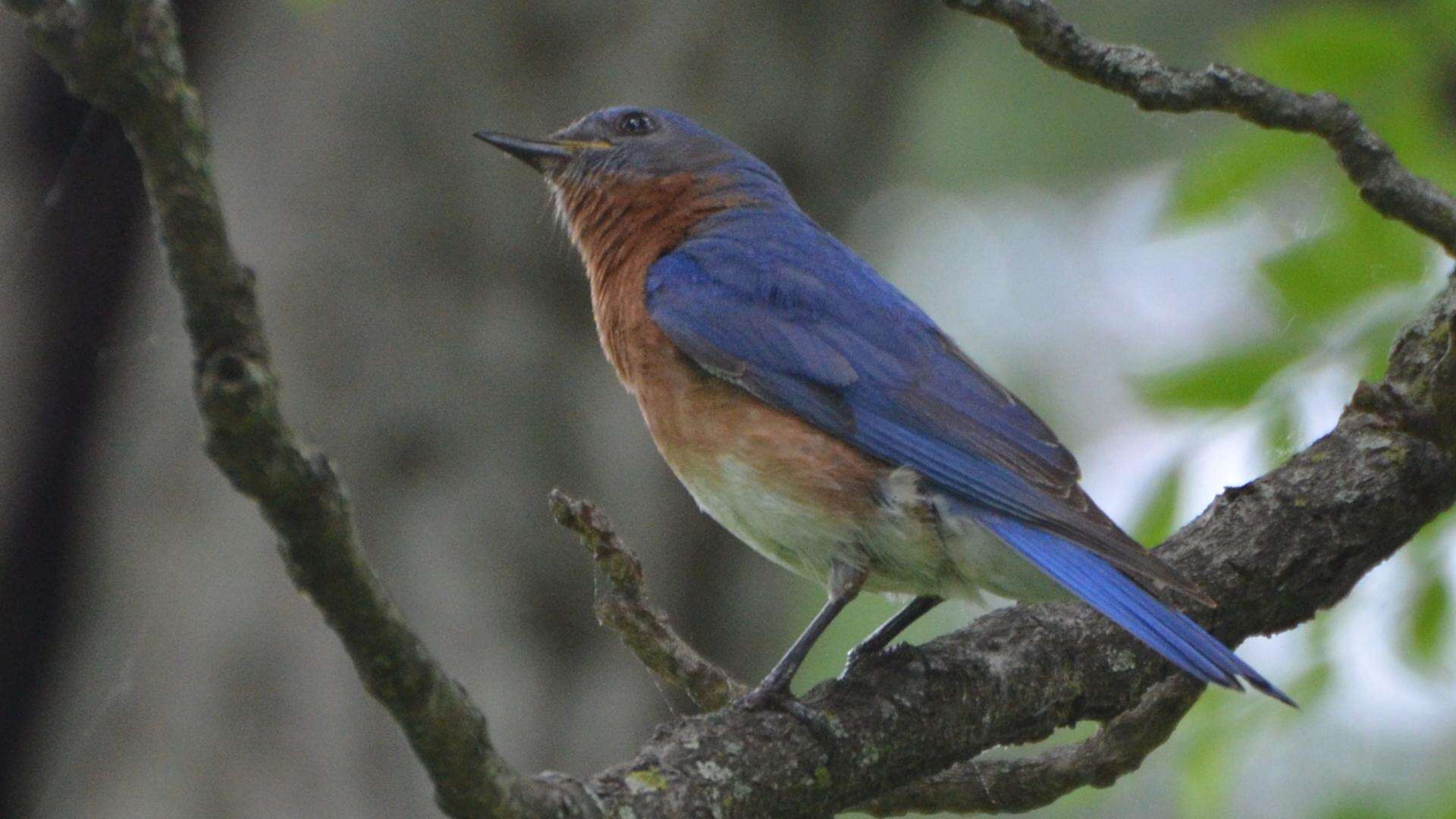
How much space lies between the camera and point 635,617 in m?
2.98

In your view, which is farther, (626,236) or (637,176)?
(637,176)

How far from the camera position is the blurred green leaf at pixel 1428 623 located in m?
3.57


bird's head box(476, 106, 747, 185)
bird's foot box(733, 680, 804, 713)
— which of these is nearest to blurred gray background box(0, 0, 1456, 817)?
bird's head box(476, 106, 747, 185)

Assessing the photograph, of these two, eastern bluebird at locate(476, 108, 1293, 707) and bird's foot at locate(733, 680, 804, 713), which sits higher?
eastern bluebird at locate(476, 108, 1293, 707)

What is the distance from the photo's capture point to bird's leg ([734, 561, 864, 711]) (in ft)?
8.95

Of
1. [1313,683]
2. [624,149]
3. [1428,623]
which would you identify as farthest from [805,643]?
[624,149]

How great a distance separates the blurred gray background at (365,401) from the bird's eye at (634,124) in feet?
1.80

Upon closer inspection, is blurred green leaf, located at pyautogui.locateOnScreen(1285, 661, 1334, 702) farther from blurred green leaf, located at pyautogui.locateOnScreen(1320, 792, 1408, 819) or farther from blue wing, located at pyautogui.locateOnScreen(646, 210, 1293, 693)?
blue wing, located at pyautogui.locateOnScreen(646, 210, 1293, 693)

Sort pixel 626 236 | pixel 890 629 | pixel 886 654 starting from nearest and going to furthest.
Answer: pixel 886 654
pixel 890 629
pixel 626 236

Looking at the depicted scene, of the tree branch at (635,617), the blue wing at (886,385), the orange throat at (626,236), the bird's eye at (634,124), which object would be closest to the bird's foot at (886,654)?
the tree branch at (635,617)

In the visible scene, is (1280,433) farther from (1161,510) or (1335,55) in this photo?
(1335,55)

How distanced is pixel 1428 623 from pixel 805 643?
5.03 ft

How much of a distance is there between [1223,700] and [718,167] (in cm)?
218

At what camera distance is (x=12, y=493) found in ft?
17.2
